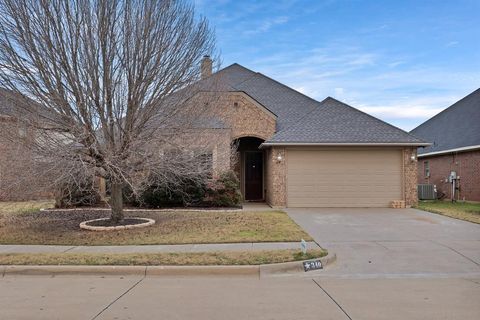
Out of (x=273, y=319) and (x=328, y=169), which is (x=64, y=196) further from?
(x=273, y=319)

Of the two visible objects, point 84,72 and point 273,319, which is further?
point 84,72

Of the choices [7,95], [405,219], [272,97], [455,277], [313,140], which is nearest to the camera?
[455,277]

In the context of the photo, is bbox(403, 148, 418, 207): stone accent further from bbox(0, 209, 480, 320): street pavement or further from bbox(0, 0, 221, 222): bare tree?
bbox(0, 0, 221, 222): bare tree

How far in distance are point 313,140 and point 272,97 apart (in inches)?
309

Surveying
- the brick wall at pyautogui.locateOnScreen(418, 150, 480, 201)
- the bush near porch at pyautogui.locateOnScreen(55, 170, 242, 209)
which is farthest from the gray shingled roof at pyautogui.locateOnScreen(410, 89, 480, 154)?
the bush near porch at pyautogui.locateOnScreen(55, 170, 242, 209)

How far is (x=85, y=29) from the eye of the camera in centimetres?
1145

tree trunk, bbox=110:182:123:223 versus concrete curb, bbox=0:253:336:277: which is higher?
tree trunk, bbox=110:182:123:223

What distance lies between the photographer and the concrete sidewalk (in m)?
9.70

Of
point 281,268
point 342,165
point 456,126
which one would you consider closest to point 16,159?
point 281,268

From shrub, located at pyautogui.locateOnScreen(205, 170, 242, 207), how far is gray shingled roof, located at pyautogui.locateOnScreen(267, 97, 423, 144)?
2365 mm

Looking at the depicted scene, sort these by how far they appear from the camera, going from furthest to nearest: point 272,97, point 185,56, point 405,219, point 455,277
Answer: point 272,97 → point 405,219 → point 185,56 → point 455,277

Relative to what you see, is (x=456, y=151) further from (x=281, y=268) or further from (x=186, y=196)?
(x=281, y=268)

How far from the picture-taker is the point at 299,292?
6.83 m

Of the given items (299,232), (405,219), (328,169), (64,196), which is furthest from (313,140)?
(64,196)
